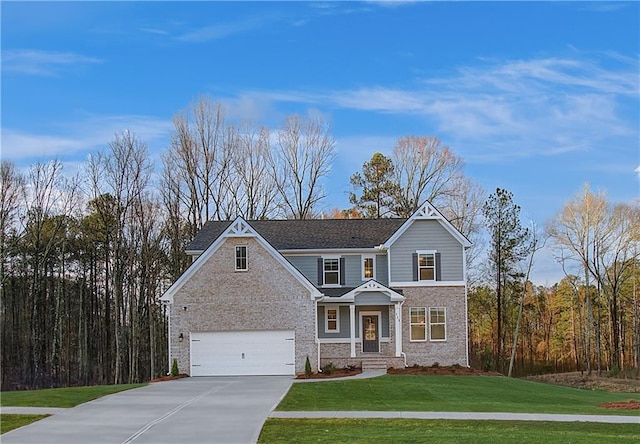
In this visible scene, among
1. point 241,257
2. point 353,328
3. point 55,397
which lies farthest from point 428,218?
point 55,397

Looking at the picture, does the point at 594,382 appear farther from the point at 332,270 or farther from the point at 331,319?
the point at 332,270

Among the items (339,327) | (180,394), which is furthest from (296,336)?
(180,394)

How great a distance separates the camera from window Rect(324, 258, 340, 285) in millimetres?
34688

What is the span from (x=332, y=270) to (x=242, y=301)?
5.75m

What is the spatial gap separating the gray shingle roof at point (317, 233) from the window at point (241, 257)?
134 inches

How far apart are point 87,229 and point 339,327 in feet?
61.7

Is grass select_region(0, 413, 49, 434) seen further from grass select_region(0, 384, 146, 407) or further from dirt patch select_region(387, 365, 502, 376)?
dirt patch select_region(387, 365, 502, 376)

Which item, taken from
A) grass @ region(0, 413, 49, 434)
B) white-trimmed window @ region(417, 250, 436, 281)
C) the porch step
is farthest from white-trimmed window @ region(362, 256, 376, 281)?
grass @ region(0, 413, 49, 434)

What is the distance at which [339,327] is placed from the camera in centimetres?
3356

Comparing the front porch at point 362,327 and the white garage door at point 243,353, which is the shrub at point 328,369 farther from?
the white garage door at point 243,353

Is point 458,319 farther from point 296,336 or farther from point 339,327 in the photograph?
point 296,336

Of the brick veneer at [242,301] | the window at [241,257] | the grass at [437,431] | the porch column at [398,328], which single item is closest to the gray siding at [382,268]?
the porch column at [398,328]

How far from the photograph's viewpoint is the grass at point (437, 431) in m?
14.2

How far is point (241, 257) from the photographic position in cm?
3088
